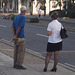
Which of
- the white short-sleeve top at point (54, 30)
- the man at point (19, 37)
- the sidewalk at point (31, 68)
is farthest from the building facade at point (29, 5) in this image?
the white short-sleeve top at point (54, 30)

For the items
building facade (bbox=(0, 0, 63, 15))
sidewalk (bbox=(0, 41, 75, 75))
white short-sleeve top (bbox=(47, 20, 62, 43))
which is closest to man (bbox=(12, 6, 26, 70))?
sidewalk (bbox=(0, 41, 75, 75))

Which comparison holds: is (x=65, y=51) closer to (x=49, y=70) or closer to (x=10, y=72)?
(x=49, y=70)

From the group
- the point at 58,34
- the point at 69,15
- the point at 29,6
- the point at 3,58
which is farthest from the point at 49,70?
the point at 29,6

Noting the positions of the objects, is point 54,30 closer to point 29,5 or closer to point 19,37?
point 19,37

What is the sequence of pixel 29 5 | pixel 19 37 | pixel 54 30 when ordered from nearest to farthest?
pixel 54 30, pixel 19 37, pixel 29 5

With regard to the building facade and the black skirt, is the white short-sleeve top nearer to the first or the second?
the black skirt

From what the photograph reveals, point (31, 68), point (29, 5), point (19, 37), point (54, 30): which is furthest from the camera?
point (29, 5)

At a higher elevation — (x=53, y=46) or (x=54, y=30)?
(x=54, y=30)

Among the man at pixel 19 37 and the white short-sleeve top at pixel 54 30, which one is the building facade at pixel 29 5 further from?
the white short-sleeve top at pixel 54 30

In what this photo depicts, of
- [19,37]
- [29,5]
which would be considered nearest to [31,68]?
[19,37]

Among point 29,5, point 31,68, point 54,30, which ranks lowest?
point 31,68

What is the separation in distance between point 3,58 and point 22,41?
2.16 meters

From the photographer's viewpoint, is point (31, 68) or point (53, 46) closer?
point (53, 46)

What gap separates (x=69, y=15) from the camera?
4881 cm
